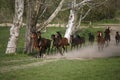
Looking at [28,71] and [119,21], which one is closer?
[28,71]

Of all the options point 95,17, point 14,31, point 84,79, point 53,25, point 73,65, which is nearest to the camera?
point 84,79

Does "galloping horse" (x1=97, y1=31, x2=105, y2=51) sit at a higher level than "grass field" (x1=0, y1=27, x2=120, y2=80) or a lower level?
higher

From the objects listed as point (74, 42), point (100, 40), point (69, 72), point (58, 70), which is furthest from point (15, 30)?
point (69, 72)

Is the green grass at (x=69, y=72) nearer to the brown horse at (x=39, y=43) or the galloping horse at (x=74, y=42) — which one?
the brown horse at (x=39, y=43)

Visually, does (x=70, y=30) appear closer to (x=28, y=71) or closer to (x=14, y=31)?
(x=14, y=31)

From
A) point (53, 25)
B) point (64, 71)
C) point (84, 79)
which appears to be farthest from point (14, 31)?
point (53, 25)

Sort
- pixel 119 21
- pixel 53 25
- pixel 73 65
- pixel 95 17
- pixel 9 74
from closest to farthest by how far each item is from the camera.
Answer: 1. pixel 9 74
2. pixel 73 65
3. pixel 95 17
4. pixel 53 25
5. pixel 119 21

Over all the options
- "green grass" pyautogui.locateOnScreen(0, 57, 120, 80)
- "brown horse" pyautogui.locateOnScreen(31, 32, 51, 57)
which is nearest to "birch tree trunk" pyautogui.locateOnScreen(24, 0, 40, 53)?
"brown horse" pyautogui.locateOnScreen(31, 32, 51, 57)

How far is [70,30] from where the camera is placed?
41438mm

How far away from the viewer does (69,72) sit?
18844 millimetres

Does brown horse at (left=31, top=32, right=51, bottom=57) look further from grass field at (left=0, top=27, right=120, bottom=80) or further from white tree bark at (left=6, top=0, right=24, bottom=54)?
grass field at (left=0, top=27, right=120, bottom=80)

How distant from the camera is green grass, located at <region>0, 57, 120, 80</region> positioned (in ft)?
Answer: 57.4

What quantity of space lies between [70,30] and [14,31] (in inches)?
515

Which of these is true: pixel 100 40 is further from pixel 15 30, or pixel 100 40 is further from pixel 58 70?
pixel 58 70
